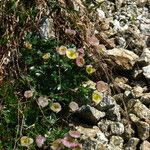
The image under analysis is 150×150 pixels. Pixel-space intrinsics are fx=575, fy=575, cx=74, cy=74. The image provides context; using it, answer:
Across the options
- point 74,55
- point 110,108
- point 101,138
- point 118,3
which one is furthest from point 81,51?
point 118,3

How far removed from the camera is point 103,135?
452 cm

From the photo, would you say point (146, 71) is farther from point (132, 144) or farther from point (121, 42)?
point (132, 144)

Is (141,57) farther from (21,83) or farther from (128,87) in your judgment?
(21,83)

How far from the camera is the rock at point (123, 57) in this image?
5.04 m

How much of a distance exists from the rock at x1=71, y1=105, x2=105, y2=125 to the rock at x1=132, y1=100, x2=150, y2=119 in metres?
0.27

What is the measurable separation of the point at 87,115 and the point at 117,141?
33cm

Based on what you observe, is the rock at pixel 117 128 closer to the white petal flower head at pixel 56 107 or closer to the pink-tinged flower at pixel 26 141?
the white petal flower head at pixel 56 107

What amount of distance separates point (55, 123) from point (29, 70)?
53cm

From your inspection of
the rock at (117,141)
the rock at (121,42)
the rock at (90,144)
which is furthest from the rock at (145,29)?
the rock at (90,144)

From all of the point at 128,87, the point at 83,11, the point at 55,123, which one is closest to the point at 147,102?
the point at 128,87

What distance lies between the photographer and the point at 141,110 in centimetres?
464

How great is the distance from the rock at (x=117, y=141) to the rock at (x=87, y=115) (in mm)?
212

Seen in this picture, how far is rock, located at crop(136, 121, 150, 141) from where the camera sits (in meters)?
4.46

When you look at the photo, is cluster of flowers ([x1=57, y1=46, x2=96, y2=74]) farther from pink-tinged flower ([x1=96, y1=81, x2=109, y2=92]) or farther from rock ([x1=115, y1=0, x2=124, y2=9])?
rock ([x1=115, y1=0, x2=124, y2=9])
